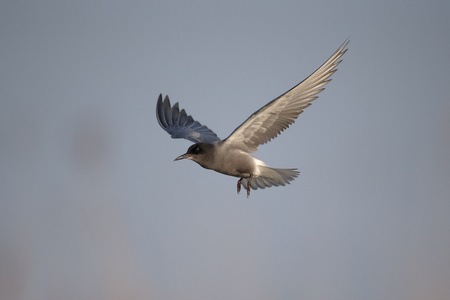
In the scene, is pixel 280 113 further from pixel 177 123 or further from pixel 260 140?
pixel 177 123

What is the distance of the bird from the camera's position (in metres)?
10.7

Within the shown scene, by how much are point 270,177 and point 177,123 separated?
3801mm

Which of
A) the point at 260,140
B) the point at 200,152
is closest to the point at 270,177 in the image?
the point at 260,140

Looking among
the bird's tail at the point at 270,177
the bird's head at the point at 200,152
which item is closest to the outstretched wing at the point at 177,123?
the bird's tail at the point at 270,177

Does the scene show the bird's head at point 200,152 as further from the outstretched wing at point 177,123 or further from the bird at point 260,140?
the outstretched wing at point 177,123

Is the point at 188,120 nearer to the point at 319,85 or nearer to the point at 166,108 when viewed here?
the point at 166,108

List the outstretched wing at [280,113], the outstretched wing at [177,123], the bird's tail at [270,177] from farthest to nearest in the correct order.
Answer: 1. the outstretched wing at [177,123]
2. the bird's tail at [270,177]
3. the outstretched wing at [280,113]

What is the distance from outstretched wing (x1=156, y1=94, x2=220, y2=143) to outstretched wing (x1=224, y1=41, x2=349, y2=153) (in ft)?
6.90

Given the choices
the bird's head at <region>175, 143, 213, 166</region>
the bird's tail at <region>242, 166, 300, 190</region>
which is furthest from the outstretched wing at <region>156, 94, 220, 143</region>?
the bird's head at <region>175, 143, 213, 166</region>

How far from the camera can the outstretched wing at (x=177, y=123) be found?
1388 centimetres

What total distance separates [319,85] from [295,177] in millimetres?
2347

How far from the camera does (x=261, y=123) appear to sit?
11.4m

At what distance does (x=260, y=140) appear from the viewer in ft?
38.4

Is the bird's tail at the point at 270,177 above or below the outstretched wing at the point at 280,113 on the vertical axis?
below
